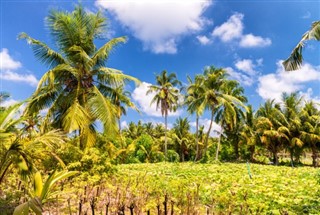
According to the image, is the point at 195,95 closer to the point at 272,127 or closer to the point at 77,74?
the point at 272,127

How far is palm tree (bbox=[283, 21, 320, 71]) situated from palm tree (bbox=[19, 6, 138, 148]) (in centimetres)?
547

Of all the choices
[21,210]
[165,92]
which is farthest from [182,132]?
[21,210]

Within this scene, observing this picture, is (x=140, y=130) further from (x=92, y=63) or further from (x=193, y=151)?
(x=92, y=63)

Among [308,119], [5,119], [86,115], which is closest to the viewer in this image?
[5,119]

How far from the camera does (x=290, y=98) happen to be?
28.0 m

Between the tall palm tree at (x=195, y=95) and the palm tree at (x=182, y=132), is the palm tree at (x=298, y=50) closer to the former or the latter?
the tall palm tree at (x=195, y=95)

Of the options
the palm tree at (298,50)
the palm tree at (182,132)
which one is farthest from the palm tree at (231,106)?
the palm tree at (298,50)

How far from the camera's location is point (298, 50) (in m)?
8.80

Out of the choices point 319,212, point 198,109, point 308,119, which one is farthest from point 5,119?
point 308,119

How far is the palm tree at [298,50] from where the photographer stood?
840 centimetres

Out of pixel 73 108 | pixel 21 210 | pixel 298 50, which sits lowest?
pixel 21 210

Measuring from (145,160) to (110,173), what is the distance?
17.2 m

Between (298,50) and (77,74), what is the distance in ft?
23.8

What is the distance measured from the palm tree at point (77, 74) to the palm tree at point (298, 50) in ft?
17.9
